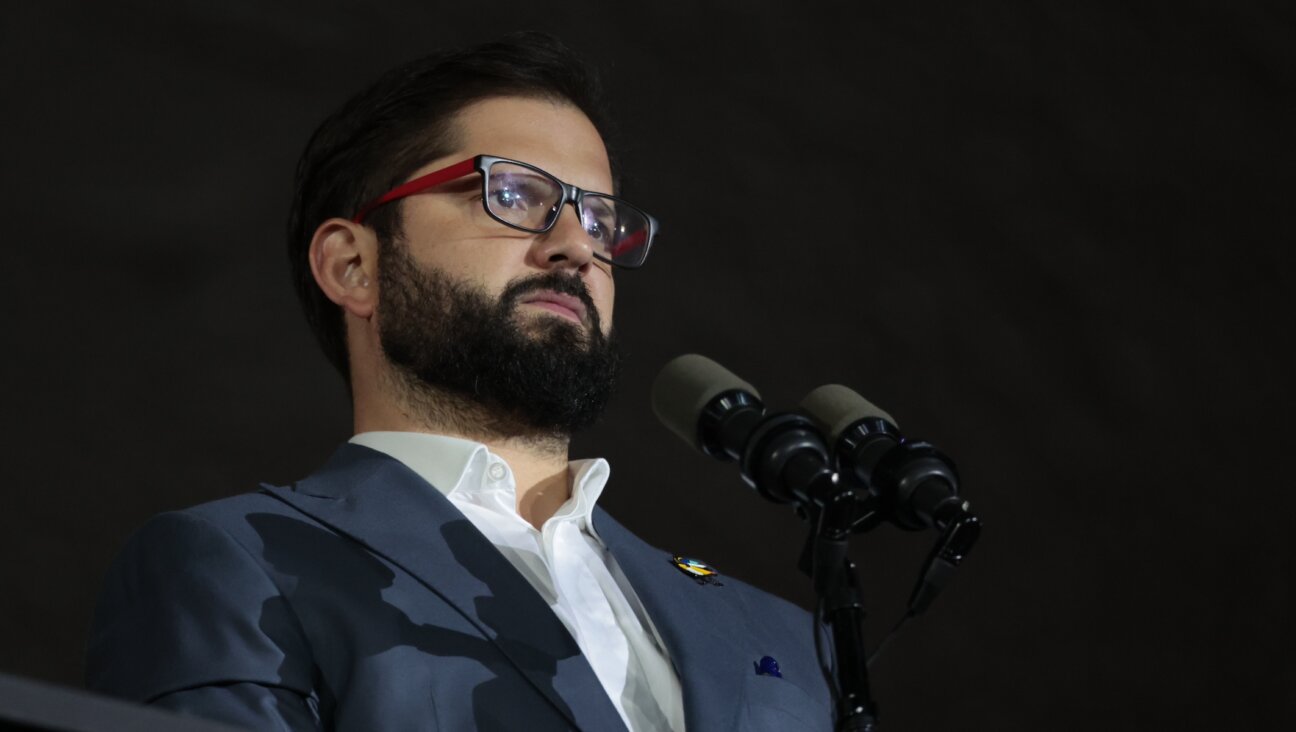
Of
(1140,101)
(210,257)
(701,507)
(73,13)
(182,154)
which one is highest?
(1140,101)

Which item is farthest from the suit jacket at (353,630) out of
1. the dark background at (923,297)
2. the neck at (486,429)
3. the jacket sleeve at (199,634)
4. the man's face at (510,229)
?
the dark background at (923,297)

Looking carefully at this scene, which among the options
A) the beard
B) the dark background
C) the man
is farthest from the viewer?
the dark background

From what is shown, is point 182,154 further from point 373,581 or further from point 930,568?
point 930,568

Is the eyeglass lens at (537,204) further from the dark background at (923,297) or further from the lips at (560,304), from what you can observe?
the dark background at (923,297)

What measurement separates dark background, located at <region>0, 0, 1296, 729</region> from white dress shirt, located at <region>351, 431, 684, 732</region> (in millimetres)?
1165

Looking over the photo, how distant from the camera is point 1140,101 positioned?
117 inches

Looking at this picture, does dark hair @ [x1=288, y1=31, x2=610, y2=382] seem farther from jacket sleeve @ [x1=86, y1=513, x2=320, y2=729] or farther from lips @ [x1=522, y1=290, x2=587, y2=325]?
jacket sleeve @ [x1=86, y1=513, x2=320, y2=729]

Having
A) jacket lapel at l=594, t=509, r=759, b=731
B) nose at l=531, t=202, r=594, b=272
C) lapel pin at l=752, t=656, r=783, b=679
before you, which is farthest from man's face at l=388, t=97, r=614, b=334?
lapel pin at l=752, t=656, r=783, b=679

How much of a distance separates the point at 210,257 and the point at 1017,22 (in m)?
1.59

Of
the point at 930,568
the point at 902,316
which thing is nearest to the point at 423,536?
the point at 930,568

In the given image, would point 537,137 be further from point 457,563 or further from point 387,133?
point 457,563

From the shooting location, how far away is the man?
145cm

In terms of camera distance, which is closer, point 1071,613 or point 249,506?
point 249,506

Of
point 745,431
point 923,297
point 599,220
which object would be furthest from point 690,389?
point 923,297
